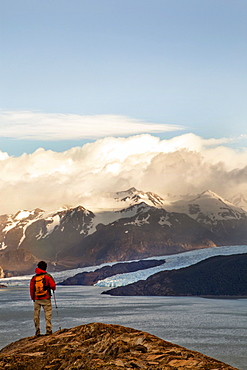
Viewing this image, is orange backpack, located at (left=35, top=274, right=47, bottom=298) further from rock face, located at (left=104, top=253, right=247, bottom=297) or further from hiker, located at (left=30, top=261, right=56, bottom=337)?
rock face, located at (left=104, top=253, right=247, bottom=297)

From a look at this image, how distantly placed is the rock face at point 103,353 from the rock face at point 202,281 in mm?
125566

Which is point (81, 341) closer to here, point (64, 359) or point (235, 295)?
point (64, 359)

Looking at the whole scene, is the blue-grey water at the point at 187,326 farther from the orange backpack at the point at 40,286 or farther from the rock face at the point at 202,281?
the rock face at the point at 202,281

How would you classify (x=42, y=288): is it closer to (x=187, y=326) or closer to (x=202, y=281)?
(x=187, y=326)

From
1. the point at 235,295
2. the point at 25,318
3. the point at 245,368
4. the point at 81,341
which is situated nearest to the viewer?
the point at 81,341

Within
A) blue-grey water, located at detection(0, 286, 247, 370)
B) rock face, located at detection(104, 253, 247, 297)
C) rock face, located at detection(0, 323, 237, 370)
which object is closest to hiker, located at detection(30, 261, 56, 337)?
rock face, located at detection(0, 323, 237, 370)

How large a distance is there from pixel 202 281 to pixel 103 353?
136674 millimetres

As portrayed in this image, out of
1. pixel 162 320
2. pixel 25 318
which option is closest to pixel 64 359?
pixel 162 320

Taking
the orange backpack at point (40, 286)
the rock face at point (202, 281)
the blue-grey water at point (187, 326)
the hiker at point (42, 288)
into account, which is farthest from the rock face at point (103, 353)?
the rock face at point (202, 281)

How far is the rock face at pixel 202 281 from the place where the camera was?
468ft

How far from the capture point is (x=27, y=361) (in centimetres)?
1572

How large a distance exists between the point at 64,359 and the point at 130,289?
148m

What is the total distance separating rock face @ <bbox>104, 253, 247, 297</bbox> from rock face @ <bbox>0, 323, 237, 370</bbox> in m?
126

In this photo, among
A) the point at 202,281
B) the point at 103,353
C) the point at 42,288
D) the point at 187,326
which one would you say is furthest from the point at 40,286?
the point at 202,281
